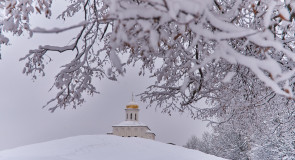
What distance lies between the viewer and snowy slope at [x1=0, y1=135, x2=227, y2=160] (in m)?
6.27

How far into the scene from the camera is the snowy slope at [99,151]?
20.6 feet

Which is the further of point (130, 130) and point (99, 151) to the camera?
point (130, 130)

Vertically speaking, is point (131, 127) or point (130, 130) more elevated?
point (131, 127)

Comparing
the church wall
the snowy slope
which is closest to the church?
the church wall

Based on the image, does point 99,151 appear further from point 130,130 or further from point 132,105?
point 130,130

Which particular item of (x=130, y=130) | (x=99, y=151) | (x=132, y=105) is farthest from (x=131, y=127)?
(x=99, y=151)

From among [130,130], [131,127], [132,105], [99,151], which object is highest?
[132,105]

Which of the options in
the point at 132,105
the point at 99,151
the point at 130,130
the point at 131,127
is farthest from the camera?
the point at 130,130

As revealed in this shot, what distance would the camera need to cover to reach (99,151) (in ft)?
21.9

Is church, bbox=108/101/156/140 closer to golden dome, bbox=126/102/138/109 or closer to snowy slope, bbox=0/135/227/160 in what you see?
golden dome, bbox=126/102/138/109

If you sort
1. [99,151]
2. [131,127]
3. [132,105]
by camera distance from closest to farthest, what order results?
1. [99,151]
2. [132,105]
3. [131,127]

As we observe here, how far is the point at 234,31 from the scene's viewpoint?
2016 mm

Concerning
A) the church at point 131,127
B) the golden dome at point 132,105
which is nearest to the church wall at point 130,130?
the church at point 131,127

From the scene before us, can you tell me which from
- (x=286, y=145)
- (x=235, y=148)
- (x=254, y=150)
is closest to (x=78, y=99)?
(x=286, y=145)
